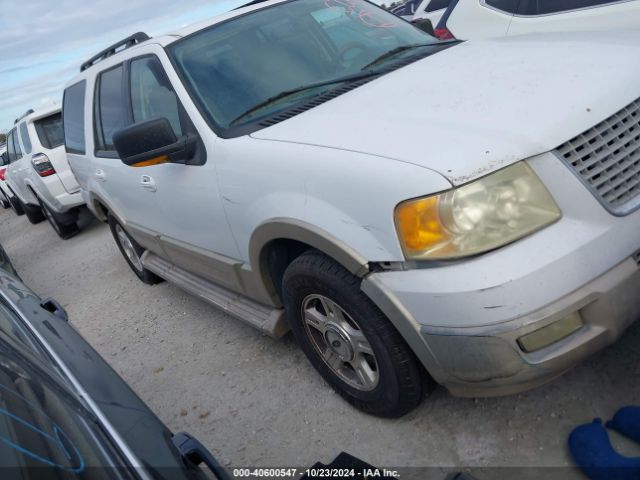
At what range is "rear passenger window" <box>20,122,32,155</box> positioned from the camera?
852cm

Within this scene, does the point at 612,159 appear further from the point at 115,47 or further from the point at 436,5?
the point at 436,5

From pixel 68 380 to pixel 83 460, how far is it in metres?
0.45

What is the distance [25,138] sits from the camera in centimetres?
874

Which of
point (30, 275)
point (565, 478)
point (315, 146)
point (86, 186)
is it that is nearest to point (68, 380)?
point (315, 146)

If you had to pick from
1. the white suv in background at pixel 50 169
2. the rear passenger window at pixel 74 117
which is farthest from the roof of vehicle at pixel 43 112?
the rear passenger window at pixel 74 117

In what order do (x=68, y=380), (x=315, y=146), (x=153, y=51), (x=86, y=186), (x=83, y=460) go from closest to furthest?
(x=83, y=460) < (x=68, y=380) < (x=315, y=146) < (x=153, y=51) < (x=86, y=186)

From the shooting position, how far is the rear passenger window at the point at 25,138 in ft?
27.9

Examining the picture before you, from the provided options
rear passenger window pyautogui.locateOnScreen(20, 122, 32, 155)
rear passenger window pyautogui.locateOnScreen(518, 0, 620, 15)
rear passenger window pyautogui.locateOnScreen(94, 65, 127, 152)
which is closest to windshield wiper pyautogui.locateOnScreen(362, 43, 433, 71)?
rear passenger window pyautogui.locateOnScreen(94, 65, 127, 152)

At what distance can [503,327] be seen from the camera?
72.5 inches

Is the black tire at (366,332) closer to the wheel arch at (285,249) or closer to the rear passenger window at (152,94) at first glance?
the wheel arch at (285,249)

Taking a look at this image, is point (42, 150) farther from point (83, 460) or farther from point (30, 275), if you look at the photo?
point (83, 460)

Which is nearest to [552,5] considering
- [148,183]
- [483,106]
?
[483,106]

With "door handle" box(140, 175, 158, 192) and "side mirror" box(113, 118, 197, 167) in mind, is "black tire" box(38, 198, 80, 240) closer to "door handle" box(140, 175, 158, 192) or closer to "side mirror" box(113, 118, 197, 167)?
"door handle" box(140, 175, 158, 192)

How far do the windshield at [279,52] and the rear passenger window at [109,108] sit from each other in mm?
941
